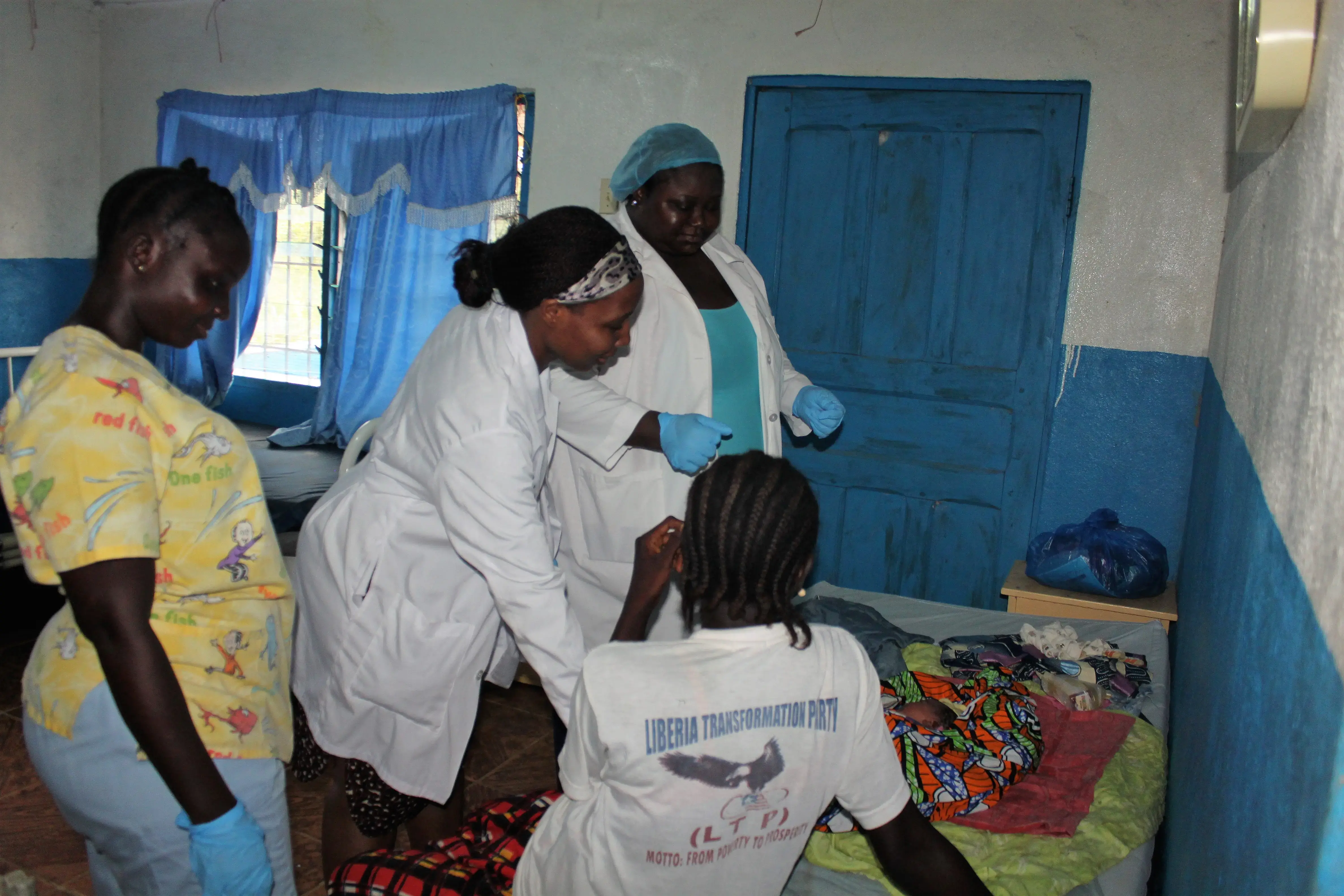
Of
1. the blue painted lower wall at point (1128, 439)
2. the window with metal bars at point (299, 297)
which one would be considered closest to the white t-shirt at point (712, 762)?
the blue painted lower wall at point (1128, 439)

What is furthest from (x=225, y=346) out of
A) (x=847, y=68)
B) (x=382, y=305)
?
(x=847, y=68)

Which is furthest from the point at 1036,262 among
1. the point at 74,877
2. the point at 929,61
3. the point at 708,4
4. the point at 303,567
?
the point at 74,877

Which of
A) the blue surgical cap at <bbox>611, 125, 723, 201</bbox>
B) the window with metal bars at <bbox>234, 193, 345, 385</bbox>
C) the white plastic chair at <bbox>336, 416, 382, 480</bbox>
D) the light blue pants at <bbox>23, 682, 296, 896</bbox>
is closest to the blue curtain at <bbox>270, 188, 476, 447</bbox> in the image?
the window with metal bars at <bbox>234, 193, 345, 385</bbox>

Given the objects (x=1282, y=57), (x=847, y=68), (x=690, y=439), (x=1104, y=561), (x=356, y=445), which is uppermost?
(x=847, y=68)

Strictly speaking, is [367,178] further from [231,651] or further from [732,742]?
[732,742]

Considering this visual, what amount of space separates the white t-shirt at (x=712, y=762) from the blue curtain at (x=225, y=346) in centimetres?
481

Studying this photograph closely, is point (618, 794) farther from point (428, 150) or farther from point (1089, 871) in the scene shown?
point (428, 150)

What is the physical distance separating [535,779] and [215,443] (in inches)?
73.2

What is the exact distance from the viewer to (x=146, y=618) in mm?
1041

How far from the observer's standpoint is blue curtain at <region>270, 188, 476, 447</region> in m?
4.78

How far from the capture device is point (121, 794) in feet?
3.64

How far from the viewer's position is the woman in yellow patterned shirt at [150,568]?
101 centimetres

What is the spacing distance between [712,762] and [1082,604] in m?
2.28

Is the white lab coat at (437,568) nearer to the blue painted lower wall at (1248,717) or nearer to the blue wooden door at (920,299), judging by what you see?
the blue painted lower wall at (1248,717)
